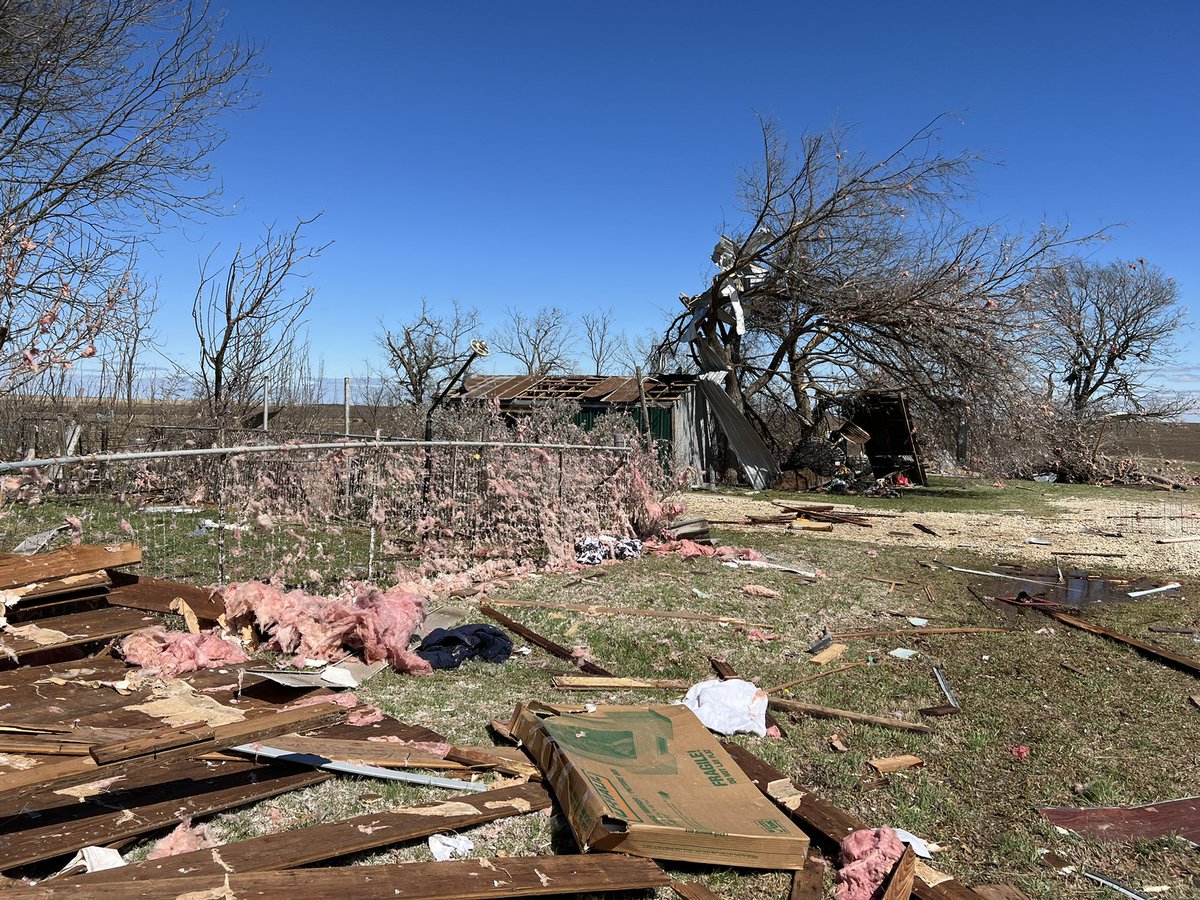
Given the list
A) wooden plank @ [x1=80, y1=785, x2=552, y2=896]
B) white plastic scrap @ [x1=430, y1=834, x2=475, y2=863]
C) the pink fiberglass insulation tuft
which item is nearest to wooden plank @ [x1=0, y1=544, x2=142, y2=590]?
the pink fiberglass insulation tuft

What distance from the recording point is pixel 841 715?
5.12 meters

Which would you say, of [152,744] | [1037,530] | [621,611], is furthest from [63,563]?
[1037,530]

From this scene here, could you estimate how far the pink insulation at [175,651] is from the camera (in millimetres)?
5145

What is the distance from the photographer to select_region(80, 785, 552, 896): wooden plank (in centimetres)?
280

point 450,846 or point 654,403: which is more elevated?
point 654,403

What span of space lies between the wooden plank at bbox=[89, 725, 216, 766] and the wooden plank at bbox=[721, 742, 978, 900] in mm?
2734

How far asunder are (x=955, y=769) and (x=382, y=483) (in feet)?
19.9

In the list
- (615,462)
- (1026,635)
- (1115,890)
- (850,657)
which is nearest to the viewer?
(1115,890)

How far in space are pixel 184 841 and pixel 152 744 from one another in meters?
0.68

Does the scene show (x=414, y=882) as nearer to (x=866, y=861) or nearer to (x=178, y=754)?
(x=178, y=754)

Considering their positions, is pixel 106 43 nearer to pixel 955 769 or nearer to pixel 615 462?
pixel 615 462

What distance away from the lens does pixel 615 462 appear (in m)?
10.8

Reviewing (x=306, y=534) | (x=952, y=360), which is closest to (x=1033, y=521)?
(x=952, y=360)

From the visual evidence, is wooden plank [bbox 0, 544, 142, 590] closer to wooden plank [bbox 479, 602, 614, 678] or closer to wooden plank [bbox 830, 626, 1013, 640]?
wooden plank [bbox 479, 602, 614, 678]
